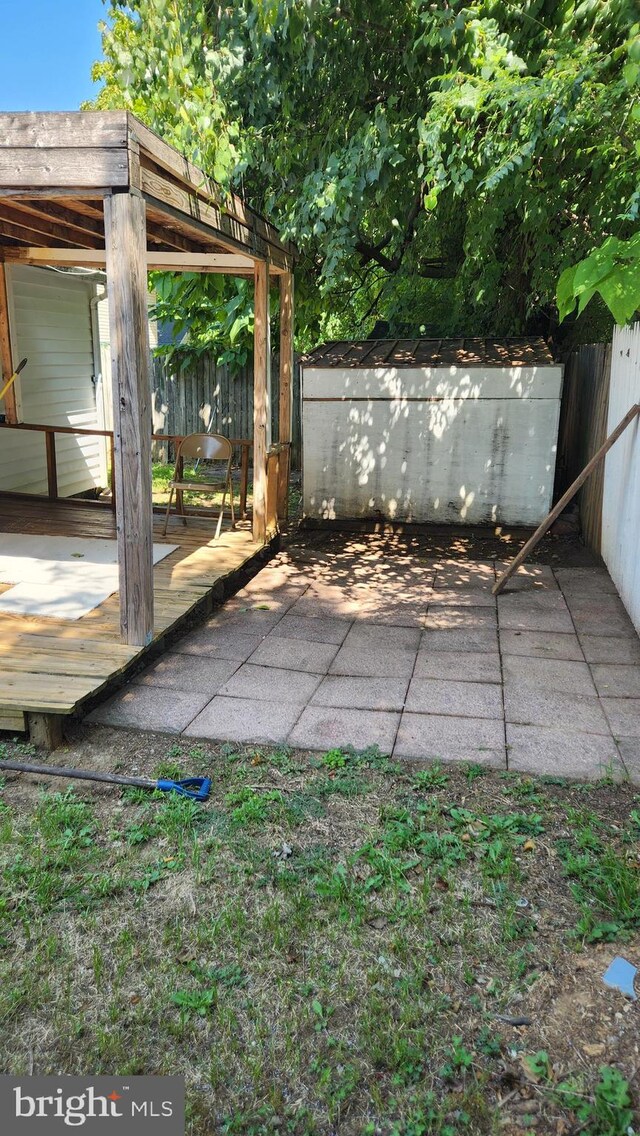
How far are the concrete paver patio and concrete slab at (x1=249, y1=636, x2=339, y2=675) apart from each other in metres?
0.01

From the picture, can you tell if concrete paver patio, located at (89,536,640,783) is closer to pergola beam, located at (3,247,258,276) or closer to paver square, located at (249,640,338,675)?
paver square, located at (249,640,338,675)

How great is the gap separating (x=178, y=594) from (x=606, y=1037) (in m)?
3.61

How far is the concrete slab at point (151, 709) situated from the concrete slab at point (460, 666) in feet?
4.16

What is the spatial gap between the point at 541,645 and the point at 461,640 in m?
0.48

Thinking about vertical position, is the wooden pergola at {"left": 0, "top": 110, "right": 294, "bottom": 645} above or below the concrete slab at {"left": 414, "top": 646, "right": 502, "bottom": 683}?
above

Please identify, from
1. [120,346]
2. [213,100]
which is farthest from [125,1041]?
[213,100]

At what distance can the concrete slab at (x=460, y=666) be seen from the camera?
4264mm

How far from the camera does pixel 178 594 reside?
A: 5027 millimetres

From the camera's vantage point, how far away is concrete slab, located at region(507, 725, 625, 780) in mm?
3250

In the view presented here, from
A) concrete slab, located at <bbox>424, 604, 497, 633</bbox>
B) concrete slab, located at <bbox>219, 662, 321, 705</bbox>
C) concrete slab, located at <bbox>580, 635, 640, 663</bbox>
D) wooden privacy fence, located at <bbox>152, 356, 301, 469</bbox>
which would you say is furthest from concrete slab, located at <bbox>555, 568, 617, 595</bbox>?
wooden privacy fence, located at <bbox>152, 356, 301, 469</bbox>

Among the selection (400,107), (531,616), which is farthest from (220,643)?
(400,107)

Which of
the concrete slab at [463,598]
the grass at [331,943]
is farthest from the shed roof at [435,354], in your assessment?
the grass at [331,943]

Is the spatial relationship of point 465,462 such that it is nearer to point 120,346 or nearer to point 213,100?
point 213,100

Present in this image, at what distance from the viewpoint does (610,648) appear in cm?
466
